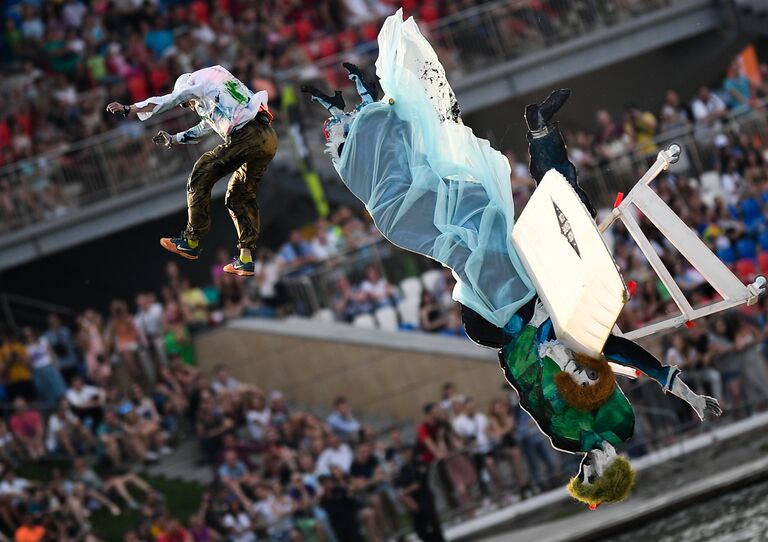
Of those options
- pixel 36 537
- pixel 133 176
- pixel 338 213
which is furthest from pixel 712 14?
pixel 36 537

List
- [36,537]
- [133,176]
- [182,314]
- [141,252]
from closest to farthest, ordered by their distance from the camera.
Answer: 1. [36,537]
2. [182,314]
3. [133,176]
4. [141,252]

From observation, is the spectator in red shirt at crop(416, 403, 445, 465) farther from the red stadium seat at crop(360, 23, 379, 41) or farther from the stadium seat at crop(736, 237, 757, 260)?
the red stadium seat at crop(360, 23, 379, 41)

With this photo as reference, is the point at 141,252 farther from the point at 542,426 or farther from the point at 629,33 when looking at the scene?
the point at 542,426

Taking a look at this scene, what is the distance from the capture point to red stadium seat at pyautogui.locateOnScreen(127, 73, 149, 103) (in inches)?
794

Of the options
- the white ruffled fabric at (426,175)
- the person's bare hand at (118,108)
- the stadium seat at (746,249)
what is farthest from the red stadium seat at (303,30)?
the person's bare hand at (118,108)

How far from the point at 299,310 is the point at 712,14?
25.3 ft

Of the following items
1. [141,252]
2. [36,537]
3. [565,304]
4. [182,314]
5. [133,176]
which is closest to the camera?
[565,304]

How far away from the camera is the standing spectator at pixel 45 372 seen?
1773 cm

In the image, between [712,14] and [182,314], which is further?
[712,14]

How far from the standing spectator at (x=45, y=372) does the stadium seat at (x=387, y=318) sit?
3524 millimetres

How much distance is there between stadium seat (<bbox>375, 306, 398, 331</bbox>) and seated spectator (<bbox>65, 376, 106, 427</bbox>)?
309 centimetres

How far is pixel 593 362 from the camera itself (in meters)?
8.92

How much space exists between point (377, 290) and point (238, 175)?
8.87 meters

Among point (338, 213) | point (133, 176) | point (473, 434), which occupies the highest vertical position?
point (133, 176)
